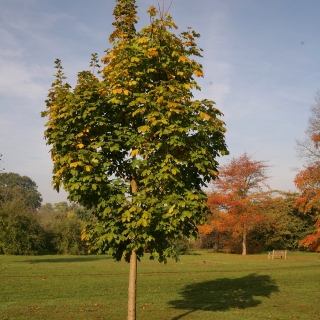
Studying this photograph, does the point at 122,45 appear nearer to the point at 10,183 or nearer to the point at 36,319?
the point at 36,319

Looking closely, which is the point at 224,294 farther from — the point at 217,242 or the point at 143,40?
the point at 217,242

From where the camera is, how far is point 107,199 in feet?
22.0

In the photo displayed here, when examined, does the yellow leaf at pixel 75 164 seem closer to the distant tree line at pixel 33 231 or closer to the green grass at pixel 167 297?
the green grass at pixel 167 297

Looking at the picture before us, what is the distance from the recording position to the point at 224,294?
1448 cm

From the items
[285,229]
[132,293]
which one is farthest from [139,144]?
[285,229]

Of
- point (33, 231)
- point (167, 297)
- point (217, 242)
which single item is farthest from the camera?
point (217, 242)

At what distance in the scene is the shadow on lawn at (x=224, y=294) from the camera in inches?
478

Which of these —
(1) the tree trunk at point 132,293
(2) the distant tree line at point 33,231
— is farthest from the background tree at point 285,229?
(1) the tree trunk at point 132,293

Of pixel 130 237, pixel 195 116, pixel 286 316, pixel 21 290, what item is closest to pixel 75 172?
pixel 130 237

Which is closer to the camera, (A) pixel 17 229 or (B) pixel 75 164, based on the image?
(B) pixel 75 164

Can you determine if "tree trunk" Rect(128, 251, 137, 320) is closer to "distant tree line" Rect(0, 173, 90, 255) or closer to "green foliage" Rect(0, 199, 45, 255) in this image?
"distant tree line" Rect(0, 173, 90, 255)

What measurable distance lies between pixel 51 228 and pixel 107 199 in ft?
152

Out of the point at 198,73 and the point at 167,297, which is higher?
the point at 198,73

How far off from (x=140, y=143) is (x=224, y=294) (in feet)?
32.9
